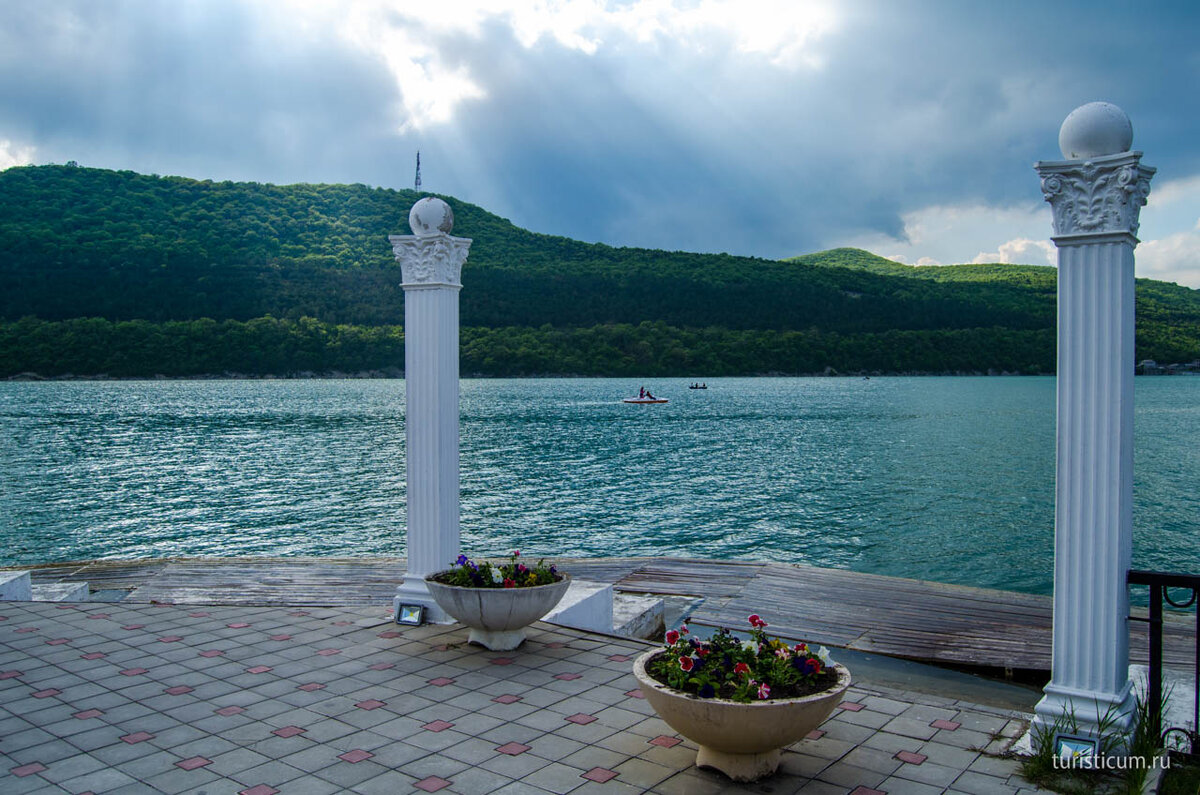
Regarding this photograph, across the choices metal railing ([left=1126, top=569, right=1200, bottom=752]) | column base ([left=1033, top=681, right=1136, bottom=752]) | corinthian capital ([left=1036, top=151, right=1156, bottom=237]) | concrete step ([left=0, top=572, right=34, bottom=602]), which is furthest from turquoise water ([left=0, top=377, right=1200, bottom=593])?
corinthian capital ([left=1036, top=151, right=1156, bottom=237])

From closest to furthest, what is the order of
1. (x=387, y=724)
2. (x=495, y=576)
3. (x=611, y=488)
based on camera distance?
(x=387, y=724) < (x=495, y=576) < (x=611, y=488)

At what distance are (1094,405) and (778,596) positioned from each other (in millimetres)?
5396

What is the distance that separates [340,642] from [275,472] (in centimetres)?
3100

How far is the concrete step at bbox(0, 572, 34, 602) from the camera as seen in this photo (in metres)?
7.46

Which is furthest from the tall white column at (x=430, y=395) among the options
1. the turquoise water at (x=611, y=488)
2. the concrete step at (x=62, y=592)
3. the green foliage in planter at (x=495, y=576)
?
the turquoise water at (x=611, y=488)

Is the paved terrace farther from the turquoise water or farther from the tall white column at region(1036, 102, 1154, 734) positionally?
the turquoise water

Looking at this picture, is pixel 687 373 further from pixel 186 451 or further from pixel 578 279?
pixel 186 451

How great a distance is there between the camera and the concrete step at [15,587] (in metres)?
7.46

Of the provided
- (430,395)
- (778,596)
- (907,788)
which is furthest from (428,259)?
(778,596)

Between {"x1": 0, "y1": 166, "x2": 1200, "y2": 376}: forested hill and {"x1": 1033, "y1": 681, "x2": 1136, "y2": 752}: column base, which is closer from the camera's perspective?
{"x1": 1033, "y1": 681, "x2": 1136, "y2": 752}: column base

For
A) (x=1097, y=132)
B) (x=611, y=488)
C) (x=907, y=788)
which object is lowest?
(x=611, y=488)

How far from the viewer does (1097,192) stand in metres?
4.01

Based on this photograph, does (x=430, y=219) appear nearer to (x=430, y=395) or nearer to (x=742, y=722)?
(x=430, y=395)

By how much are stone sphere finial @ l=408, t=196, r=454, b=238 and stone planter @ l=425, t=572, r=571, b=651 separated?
2.73m
